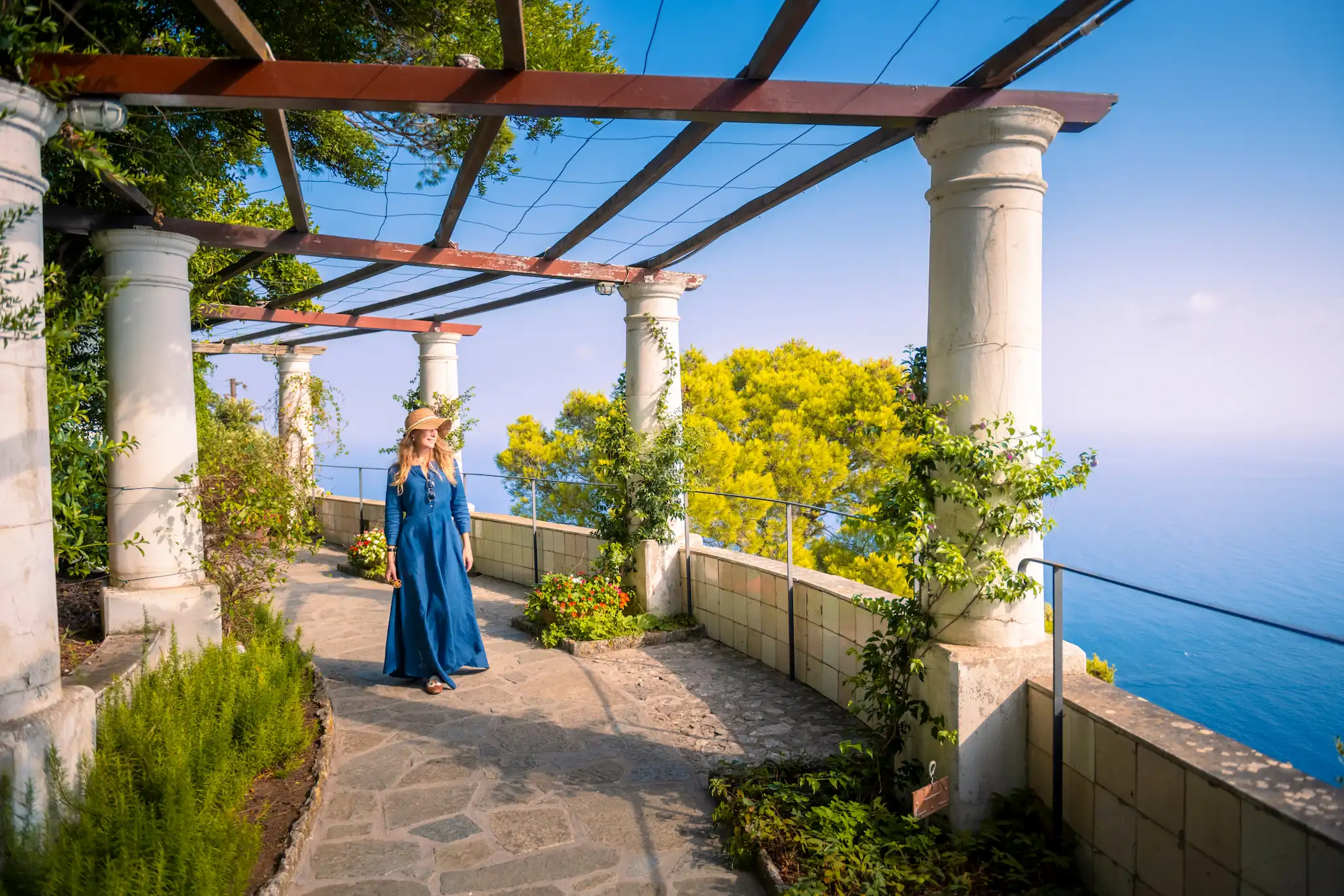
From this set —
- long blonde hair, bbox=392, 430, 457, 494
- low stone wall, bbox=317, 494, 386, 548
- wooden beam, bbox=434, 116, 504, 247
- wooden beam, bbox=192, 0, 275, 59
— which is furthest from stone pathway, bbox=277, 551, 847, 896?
low stone wall, bbox=317, 494, 386, 548

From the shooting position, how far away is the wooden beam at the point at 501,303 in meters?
7.77

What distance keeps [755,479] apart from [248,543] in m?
14.6

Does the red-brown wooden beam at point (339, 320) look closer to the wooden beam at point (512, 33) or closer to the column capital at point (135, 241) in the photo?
the column capital at point (135, 241)

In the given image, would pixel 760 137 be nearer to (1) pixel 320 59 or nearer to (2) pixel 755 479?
(1) pixel 320 59

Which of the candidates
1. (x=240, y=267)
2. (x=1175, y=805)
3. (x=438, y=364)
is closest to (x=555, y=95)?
(x=1175, y=805)

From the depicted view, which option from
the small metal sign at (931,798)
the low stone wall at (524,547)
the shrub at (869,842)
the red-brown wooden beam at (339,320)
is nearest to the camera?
the shrub at (869,842)

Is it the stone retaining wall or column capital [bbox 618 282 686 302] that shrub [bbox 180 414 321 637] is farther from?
the stone retaining wall

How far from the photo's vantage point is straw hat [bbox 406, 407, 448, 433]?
5605 millimetres

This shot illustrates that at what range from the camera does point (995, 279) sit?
11.4 ft

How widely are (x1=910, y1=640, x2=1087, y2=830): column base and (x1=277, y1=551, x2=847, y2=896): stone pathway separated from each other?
A: 3.13ft

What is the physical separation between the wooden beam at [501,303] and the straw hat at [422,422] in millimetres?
2137

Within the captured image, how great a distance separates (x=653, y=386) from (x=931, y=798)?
4.52 meters

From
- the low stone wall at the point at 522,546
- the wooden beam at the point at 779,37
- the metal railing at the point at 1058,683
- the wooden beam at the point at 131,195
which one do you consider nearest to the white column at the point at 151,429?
the wooden beam at the point at 131,195

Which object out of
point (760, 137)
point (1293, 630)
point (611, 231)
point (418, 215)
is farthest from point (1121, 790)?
point (418, 215)
